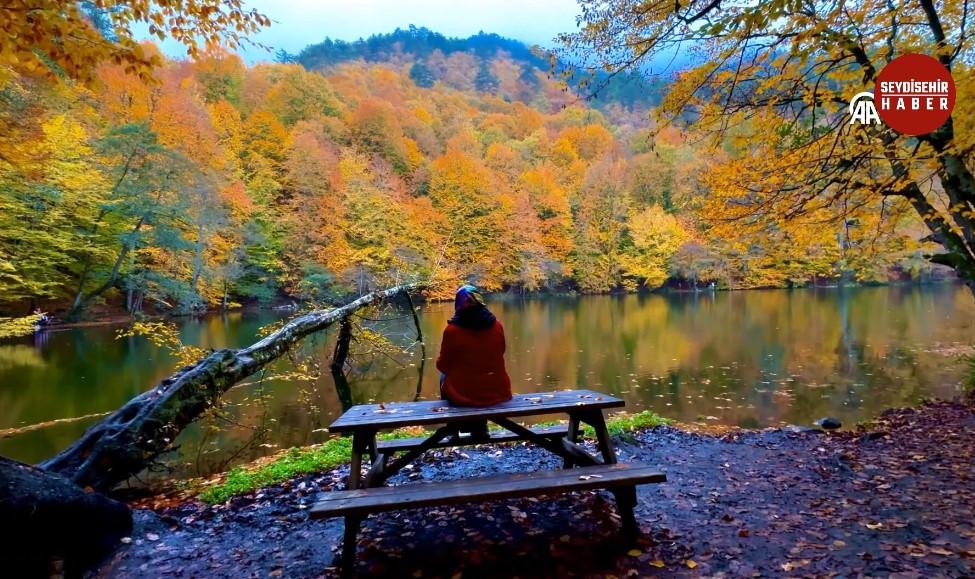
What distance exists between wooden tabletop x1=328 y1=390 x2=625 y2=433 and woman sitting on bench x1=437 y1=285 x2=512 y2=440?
91 mm

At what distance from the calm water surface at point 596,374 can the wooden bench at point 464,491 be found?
14.0 ft

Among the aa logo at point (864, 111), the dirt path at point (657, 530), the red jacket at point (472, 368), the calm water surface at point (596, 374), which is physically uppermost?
the aa logo at point (864, 111)

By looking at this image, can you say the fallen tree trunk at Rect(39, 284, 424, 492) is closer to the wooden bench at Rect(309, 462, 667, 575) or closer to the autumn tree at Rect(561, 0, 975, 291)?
the wooden bench at Rect(309, 462, 667, 575)

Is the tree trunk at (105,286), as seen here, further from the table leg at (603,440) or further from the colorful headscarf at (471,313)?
the table leg at (603,440)

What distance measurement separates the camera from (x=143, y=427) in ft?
13.5

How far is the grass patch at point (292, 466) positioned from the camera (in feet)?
13.9

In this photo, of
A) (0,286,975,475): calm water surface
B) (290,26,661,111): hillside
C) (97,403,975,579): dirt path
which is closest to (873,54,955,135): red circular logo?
(97,403,975,579): dirt path

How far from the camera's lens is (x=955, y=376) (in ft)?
30.5

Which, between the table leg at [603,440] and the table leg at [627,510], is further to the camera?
the table leg at [603,440]

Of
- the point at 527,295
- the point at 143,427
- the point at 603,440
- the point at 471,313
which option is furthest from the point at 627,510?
the point at 527,295

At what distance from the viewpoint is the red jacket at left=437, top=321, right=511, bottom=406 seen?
3.44 m

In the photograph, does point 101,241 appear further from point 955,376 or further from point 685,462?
point 955,376

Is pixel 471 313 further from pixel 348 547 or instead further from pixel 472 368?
pixel 348 547

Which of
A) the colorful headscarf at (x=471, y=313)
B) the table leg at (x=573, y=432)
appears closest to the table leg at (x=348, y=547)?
the colorful headscarf at (x=471, y=313)
